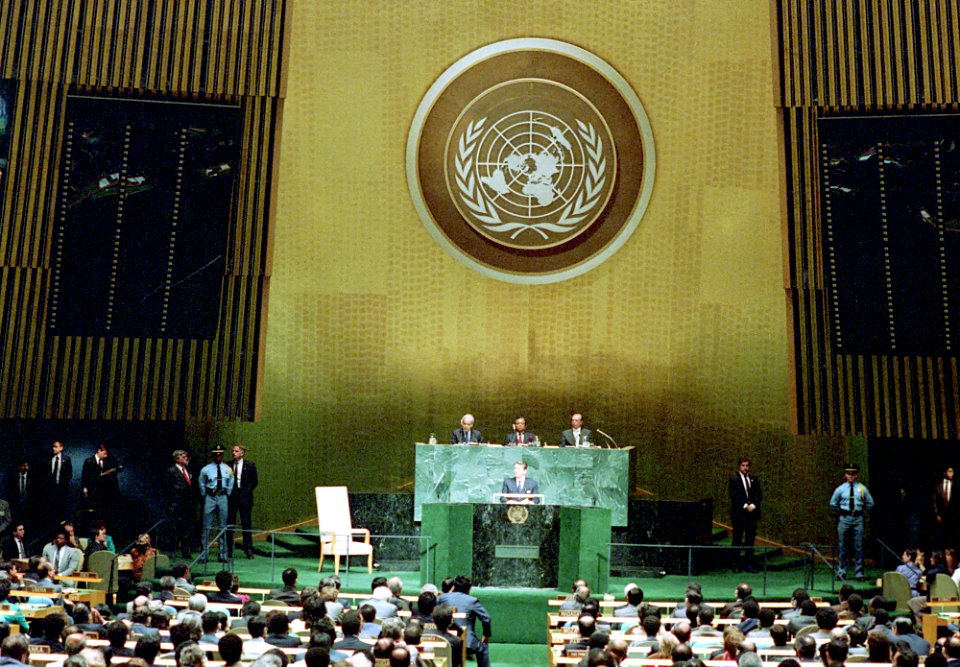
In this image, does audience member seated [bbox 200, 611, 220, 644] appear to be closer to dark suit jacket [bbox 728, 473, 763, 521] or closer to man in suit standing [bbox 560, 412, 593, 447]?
man in suit standing [bbox 560, 412, 593, 447]

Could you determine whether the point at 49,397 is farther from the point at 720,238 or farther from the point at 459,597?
the point at 720,238

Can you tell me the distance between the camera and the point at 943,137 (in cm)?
1324

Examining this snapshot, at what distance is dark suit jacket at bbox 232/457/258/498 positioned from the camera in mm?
13070

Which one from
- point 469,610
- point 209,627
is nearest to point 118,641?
point 209,627

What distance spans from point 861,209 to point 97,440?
8.73 m

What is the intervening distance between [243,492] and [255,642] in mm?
6570

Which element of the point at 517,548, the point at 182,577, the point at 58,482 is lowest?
the point at 182,577

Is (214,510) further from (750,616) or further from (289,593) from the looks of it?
(750,616)

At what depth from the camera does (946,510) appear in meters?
13.0

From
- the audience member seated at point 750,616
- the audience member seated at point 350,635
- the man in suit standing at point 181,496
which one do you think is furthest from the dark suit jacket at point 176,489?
the audience member seated at point 750,616

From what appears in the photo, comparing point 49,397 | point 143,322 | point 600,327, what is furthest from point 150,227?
point 600,327

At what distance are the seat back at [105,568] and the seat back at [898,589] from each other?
23.3 feet

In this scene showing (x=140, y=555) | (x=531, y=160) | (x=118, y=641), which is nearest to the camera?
(x=118, y=641)

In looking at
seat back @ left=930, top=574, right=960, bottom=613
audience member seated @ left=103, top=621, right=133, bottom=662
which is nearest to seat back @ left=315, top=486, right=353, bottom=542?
seat back @ left=930, top=574, right=960, bottom=613
